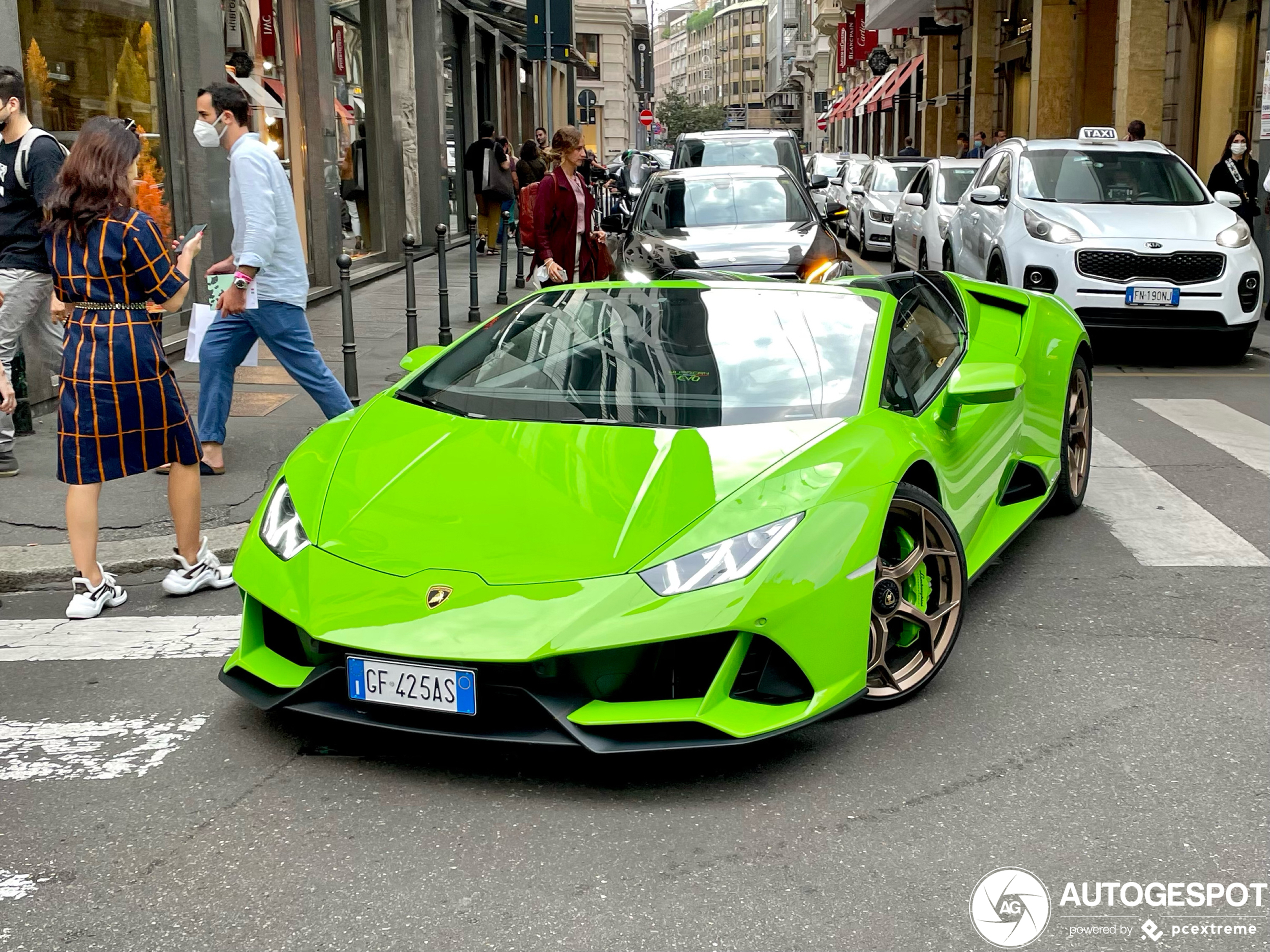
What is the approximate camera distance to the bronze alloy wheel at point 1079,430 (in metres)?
6.72

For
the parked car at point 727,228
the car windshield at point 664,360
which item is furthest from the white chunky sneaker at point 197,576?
the parked car at point 727,228

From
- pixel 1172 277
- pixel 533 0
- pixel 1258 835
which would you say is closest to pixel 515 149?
pixel 533 0

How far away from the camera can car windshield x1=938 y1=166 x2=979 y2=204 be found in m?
17.1

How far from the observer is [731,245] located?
1171cm

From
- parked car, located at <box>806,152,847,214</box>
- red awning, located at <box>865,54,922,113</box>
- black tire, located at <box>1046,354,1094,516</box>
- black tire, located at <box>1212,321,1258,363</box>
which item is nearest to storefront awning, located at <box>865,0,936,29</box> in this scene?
red awning, located at <box>865,54,922,113</box>

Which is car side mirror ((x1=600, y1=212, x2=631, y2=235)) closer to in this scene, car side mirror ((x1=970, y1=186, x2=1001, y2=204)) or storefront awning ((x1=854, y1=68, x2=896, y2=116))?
car side mirror ((x1=970, y1=186, x2=1001, y2=204))

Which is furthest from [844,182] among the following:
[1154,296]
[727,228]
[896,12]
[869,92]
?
Result: [869,92]

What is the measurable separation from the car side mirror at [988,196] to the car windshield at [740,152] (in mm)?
7093

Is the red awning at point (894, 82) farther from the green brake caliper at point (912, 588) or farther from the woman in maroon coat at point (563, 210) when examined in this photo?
the green brake caliper at point (912, 588)

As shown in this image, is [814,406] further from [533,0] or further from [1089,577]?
[533,0]

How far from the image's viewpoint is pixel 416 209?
2109 centimetres

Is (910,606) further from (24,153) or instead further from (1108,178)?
(1108,178)

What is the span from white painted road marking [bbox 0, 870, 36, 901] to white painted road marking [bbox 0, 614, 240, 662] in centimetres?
161

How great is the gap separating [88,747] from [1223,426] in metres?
7.22
